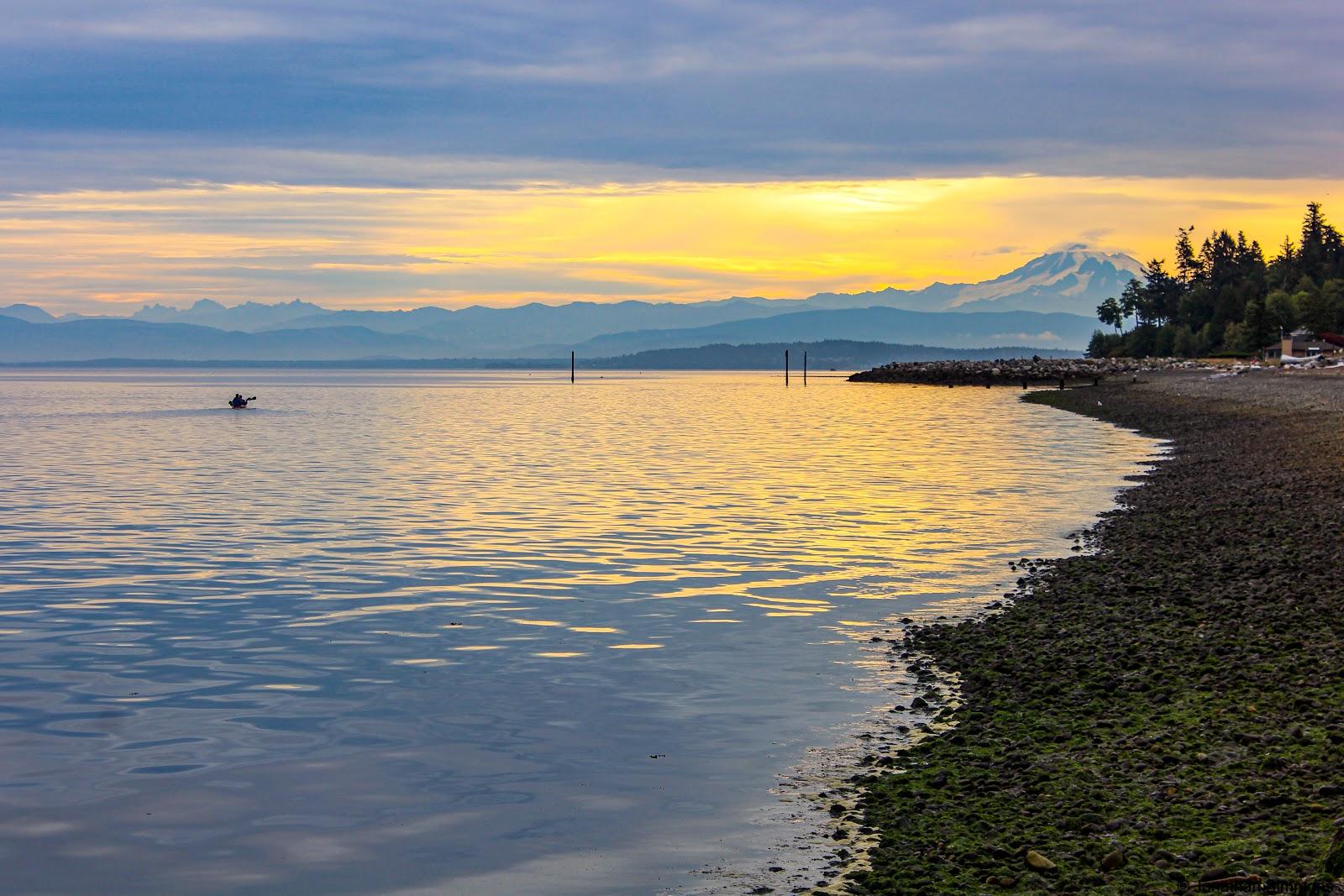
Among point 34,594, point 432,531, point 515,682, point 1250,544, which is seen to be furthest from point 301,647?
point 1250,544

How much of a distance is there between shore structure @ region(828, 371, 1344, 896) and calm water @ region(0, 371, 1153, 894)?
1374 millimetres

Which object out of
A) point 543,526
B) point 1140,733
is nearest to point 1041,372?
point 543,526

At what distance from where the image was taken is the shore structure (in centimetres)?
869

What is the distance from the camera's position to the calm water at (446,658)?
395 inches

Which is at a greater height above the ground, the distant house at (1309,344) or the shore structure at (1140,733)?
the distant house at (1309,344)

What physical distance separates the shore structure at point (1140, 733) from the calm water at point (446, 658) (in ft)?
4.51

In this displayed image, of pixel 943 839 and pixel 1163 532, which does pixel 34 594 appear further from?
pixel 1163 532

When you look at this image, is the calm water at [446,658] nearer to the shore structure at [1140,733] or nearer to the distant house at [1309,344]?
the shore structure at [1140,733]

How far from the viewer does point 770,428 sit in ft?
255

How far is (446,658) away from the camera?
53.9ft

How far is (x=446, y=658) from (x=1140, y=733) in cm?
878

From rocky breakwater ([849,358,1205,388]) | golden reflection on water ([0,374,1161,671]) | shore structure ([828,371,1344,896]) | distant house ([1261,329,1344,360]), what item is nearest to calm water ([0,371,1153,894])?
golden reflection on water ([0,374,1161,671])

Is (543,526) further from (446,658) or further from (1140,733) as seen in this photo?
(1140,733)

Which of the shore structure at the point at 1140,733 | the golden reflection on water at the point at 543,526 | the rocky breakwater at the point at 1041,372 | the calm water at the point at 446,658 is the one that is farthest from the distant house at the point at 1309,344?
the shore structure at the point at 1140,733
